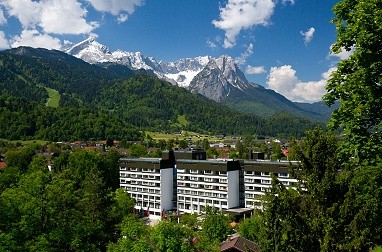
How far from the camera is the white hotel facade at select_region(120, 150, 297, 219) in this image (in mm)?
75312

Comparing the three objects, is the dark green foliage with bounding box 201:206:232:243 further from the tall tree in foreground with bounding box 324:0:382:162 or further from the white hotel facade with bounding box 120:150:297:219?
the tall tree in foreground with bounding box 324:0:382:162

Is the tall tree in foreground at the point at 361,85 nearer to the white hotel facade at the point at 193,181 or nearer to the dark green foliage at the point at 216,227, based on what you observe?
the dark green foliage at the point at 216,227

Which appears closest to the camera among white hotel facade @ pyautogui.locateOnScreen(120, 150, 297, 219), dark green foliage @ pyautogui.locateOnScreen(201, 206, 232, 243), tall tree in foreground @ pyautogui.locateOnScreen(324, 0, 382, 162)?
tall tree in foreground @ pyautogui.locateOnScreen(324, 0, 382, 162)

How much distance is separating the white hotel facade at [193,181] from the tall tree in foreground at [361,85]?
54809mm

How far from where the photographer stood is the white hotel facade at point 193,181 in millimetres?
75312

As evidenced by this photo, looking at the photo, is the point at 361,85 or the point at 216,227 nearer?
the point at 361,85

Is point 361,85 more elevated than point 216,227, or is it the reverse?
point 361,85

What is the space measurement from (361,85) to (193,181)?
68448mm

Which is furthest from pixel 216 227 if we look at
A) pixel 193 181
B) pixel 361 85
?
pixel 361 85

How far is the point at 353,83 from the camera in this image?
14.5 m

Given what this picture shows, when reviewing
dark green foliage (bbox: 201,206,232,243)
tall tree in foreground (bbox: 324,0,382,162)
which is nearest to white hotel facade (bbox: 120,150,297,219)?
dark green foliage (bbox: 201,206,232,243)

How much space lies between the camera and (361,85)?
14172mm

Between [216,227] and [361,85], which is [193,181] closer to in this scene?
[216,227]

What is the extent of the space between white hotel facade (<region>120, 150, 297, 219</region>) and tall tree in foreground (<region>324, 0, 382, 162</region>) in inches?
2158
